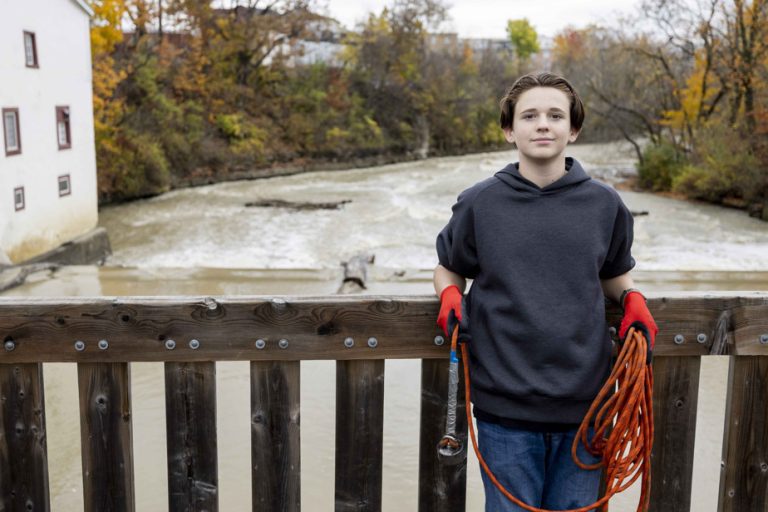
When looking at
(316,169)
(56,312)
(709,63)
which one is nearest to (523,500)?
(56,312)

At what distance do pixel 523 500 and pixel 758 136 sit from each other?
88.4 feet

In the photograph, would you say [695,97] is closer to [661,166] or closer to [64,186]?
[661,166]

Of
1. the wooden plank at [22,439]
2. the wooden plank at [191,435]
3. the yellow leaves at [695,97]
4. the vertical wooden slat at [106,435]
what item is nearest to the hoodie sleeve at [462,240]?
the wooden plank at [191,435]

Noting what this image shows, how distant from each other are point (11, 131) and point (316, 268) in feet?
21.6

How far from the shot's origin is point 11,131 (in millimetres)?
17281

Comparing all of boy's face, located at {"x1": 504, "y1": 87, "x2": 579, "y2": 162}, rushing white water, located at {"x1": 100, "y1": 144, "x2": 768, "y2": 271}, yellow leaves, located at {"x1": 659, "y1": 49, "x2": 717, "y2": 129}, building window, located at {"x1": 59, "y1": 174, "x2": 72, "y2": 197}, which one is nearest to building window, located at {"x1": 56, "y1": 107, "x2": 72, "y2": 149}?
building window, located at {"x1": 59, "y1": 174, "x2": 72, "y2": 197}

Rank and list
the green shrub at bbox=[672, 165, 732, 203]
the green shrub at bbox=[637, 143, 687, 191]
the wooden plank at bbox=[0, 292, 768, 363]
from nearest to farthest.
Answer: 1. the wooden plank at bbox=[0, 292, 768, 363]
2. the green shrub at bbox=[672, 165, 732, 203]
3. the green shrub at bbox=[637, 143, 687, 191]

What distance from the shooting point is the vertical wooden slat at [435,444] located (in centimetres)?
267

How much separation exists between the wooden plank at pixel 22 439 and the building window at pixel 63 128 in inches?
705

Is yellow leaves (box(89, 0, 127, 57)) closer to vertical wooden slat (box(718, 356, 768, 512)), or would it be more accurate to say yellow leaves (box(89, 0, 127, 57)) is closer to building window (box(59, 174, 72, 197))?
building window (box(59, 174, 72, 197))

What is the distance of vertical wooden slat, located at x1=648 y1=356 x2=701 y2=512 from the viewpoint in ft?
8.79

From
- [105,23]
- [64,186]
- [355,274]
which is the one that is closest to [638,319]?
[355,274]

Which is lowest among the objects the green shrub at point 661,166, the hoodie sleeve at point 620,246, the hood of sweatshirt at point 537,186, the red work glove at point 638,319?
the green shrub at point 661,166

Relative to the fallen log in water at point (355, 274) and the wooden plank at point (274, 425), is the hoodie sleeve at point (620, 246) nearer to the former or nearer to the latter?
the wooden plank at point (274, 425)
